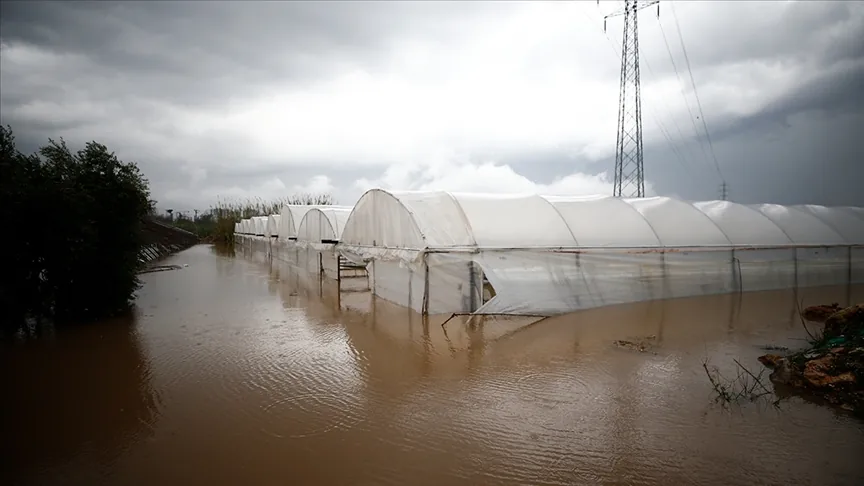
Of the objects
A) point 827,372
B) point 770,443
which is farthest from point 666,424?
point 827,372

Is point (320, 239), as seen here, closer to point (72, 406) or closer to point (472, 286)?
point (472, 286)

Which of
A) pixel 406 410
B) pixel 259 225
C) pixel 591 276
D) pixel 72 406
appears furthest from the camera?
pixel 259 225

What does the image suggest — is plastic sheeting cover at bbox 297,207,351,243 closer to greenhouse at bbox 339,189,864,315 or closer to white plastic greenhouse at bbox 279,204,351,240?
white plastic greenhouse at bbox 279,204,351,240

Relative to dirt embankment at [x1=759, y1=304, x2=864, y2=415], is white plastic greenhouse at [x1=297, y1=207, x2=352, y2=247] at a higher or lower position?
higher

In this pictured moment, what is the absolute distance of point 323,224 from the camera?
58.1ft

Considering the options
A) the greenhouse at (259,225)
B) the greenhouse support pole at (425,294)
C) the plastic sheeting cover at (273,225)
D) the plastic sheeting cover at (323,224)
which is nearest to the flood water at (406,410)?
the greenhouse support pole at (425,294)

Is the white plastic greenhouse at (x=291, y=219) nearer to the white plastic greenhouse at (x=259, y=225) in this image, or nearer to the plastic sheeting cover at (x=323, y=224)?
the plastic sheeting cover at (x=323, y=224)

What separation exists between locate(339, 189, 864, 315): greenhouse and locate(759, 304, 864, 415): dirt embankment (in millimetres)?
4338

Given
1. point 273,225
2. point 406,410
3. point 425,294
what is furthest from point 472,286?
point 273,225

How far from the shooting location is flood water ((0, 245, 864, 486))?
3.68 meters

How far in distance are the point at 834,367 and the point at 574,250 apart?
18.5 feet

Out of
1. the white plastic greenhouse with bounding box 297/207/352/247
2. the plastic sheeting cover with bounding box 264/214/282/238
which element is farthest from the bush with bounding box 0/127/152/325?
the plastic sheeting cover with bounding box 264/214/282/238

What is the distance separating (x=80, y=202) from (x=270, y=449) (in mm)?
7941

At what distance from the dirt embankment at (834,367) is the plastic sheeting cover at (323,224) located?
13855 mm
